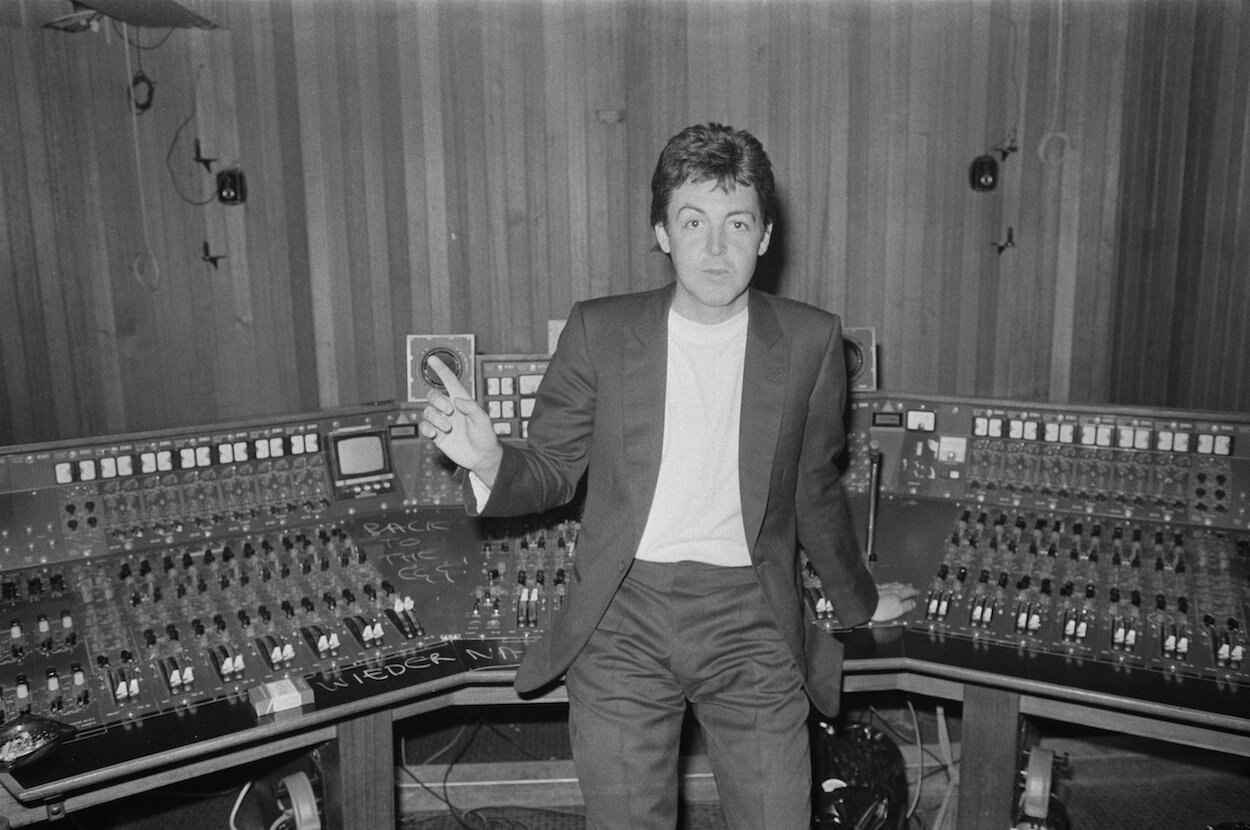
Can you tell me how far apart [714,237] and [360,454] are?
1.35 metres

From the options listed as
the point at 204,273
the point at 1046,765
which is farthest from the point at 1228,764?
the point at 204,273

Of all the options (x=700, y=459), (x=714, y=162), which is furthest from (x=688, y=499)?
(x=714, y=162)

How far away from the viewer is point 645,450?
6.48 feet

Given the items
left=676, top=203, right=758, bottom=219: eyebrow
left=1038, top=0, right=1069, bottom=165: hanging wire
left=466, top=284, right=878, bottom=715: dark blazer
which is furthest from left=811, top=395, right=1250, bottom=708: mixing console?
left=1038, top=0, right=1069, bottom=165: hanging wire

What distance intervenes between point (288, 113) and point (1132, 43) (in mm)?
2940

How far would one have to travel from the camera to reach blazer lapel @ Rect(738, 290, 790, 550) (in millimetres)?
1978

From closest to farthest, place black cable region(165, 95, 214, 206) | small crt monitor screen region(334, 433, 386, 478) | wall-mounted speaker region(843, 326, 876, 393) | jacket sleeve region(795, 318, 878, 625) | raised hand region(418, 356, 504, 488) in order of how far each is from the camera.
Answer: raised hand region(418, 356, 504, 488) → jacket sleeve region(795, 318, 878, 625) → small crt monitor screen region(334, 433, 386, 478) → wall-mounted speaker region(843, 326, 876, 393) → black cable region(165, 95, 214, 206)

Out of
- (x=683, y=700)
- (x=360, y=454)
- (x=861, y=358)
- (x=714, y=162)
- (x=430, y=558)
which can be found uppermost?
(x=714, y=162)

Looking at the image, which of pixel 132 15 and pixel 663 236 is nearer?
pixel 663 236

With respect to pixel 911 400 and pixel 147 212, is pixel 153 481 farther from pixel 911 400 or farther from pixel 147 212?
pixel 911 400

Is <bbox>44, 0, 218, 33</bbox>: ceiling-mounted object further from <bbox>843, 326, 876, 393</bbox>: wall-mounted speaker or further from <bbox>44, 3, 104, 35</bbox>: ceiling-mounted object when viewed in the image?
<bbox>843, 326, 876, 393</bbox>: wall-mounted speaker

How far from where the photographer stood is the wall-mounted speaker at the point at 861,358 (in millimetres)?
2889

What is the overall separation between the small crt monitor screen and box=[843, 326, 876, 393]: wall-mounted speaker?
54.5 inches

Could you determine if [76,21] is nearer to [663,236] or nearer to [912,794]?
[663,236]
